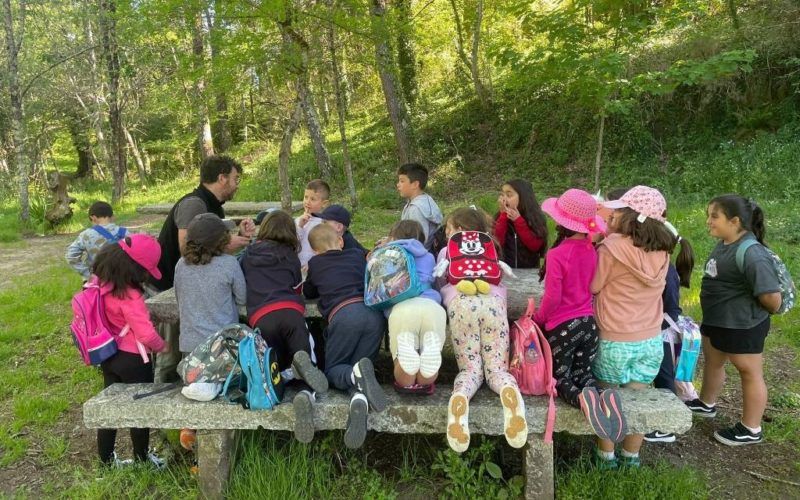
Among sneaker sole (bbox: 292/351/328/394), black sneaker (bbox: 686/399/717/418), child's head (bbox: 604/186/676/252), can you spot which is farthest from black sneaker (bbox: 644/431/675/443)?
sneaker sole (bbox: 292/351/328/394)

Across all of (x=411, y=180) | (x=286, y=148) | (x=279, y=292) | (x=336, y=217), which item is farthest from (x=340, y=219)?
(x=286, y=148)

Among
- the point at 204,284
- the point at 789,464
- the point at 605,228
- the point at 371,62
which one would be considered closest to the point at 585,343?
the point at 605,228

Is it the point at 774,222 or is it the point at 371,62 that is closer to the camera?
the point at 774,222

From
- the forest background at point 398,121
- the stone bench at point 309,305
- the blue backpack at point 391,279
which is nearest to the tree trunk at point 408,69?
the forest background at point 398,121

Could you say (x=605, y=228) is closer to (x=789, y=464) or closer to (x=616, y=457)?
(x=616, y=457)

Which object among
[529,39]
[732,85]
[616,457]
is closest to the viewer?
[616,457]

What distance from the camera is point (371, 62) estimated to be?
377 inches

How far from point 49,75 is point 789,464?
76.1ft

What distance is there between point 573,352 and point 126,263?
261 cm

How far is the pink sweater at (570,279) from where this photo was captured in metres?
2.86

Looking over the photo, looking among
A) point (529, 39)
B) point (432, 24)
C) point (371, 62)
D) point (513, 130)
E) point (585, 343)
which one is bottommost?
point (585, 343)

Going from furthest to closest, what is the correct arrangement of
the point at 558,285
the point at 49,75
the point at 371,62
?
the point at 49,75 → the point at 371,62 → the point at 558,285

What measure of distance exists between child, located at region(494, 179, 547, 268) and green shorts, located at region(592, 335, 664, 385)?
1.38 meters

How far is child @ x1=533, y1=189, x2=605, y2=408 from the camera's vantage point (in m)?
2.86
